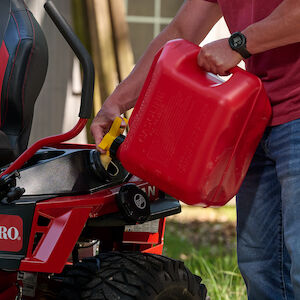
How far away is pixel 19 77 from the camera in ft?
8.02

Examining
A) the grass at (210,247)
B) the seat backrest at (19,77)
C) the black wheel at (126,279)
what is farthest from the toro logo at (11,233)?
the grass at (210,247)

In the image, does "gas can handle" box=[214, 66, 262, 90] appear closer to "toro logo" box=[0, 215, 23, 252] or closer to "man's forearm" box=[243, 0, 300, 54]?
"man's forearm" box=[243, 0, 300, 54]

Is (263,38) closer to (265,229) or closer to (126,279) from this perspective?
(265,229)

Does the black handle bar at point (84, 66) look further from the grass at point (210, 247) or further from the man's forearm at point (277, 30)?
the grass at point (210, 247)

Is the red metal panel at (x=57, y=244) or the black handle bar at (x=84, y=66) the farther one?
the black handle bar at (x=84, y=66)

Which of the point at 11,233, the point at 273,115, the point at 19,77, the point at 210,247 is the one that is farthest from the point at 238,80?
the point at 210,247

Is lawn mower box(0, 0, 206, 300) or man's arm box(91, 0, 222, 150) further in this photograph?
man's arm box(91, 0, 222, 150)

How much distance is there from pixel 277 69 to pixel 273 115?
120 mm

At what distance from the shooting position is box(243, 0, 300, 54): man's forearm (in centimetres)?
158

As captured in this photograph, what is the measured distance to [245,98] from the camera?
1.62 meters

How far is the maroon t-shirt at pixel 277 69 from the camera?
68.3 inches

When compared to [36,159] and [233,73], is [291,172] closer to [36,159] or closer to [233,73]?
[233,73]

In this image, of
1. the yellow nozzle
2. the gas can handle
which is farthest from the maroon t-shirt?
the yellow nozzle

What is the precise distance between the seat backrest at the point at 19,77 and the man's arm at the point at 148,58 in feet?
1.65
